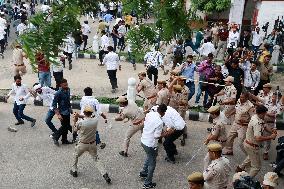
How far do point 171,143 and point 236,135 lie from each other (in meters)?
1.37

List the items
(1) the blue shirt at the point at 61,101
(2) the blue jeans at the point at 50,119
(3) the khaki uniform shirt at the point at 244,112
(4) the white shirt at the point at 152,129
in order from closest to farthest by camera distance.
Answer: (4) the white shirt at the point at 152,129, (3) the khaki uniform shirt at the point at 244,112, (1) the blue shirt at the point at 61,101, (2) the blue jeans at the point at 50,119

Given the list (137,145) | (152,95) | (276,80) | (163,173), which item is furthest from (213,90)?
(276,80)

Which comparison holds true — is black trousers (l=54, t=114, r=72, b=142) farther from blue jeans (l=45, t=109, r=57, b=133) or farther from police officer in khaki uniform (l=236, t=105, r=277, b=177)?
police officer in khaki uniform (l=236, t=105, r=277, b=177)

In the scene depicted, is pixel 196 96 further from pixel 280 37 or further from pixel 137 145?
pixel 280 37

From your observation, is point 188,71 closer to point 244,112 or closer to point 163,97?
point 163,97

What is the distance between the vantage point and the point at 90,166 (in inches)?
357

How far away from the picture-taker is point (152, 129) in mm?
7922

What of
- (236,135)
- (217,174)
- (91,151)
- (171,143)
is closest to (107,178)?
(91,151)

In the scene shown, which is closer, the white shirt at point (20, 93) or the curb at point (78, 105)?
the white shirt at point (20, 93)

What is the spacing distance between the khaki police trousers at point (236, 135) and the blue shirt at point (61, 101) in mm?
3611

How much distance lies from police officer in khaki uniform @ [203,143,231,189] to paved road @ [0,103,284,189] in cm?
175

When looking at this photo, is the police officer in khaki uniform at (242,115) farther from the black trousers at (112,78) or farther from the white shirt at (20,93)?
the black trousers at (112,78)

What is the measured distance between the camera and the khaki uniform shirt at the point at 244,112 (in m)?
8.75

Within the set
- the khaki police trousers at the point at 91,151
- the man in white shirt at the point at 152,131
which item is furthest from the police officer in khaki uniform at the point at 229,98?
the khaki police trousers at the point at 91,151
